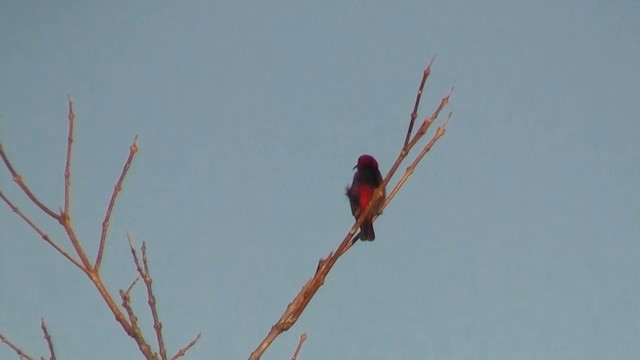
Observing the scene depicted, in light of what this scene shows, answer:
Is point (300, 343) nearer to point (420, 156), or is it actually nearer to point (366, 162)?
point (420, 156)

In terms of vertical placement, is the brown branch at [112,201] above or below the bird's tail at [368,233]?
below

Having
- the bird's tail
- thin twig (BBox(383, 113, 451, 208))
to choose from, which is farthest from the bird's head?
thin twig (BBox(383, 113, 451, 208))

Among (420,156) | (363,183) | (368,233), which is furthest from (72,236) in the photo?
(363,183)

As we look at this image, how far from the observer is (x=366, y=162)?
5.04 metres

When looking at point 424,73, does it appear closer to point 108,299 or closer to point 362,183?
point 108,299

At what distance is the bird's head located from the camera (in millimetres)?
5041

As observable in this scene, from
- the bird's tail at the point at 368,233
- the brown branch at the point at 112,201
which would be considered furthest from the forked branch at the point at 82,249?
the bird's tail at the point at 368,233

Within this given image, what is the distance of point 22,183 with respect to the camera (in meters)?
1.33

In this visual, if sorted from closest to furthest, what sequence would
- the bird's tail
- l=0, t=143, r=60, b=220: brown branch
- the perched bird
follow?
l=0, t=143, r=60, b=220: brown branch < the bird's tail < the perched bird

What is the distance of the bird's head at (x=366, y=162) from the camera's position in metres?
5.04

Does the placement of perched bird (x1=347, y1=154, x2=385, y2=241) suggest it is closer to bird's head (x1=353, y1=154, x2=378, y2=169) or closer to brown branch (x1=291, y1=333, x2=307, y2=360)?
bird's head (x1=353, y1=154, x2=378, y2=169)

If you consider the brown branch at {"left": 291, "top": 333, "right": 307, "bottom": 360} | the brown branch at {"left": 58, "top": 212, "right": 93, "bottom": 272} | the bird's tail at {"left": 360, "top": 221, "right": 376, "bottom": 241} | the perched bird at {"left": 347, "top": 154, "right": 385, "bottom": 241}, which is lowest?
the brown branch at {"left": 291, "top": 333, "right": 307, "bottom": 360}

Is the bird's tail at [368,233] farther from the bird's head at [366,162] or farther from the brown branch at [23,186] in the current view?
the brown branch at [23,186]

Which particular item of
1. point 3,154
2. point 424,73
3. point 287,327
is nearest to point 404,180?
point 424,73
